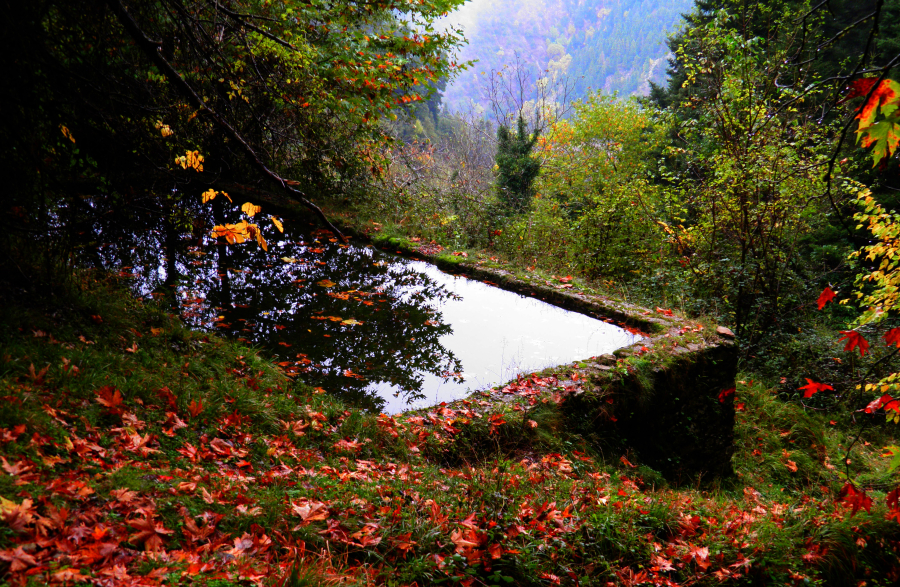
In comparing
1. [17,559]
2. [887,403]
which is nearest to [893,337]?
[887,403]

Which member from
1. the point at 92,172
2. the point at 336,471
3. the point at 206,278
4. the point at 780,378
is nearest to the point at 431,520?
the point at 336,471

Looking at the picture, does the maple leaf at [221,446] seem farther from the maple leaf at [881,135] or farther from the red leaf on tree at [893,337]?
the red leaf on tree at [893,337]

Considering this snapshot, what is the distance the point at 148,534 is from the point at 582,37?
318 ft

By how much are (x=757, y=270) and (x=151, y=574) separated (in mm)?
8632

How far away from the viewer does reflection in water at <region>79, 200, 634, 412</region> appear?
14.8ft

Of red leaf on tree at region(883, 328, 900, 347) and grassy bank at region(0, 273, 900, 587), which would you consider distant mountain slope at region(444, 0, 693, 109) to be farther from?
red leaf on tree at region(883, 328, 900, 347)

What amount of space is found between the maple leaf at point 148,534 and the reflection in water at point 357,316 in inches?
84.5

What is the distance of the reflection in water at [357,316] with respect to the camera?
451 centimetres

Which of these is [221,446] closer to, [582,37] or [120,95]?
[120,95]

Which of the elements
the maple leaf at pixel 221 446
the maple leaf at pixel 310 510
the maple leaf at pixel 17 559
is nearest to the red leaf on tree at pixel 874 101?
the maple leaf at pixel 310 510

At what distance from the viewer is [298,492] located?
2.50m

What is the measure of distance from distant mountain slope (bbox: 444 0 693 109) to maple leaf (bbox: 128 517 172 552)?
6413cm

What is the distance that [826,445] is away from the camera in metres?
6.24

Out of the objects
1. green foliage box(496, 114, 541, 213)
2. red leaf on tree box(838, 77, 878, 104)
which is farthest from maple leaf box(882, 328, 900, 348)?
green foliage box(496, 114, 541, 213)
